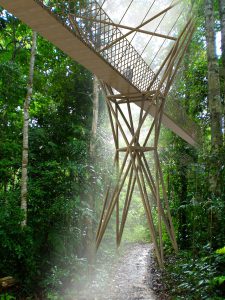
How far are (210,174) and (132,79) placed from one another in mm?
1573

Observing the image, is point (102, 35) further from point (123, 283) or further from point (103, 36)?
point (123, 283)

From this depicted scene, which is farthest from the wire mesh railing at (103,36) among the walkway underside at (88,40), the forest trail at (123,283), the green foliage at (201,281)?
the forest trail at (123,283)

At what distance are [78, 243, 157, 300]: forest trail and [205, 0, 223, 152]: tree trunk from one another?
2.22m

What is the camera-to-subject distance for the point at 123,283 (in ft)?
16.5

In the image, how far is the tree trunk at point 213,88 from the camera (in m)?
3.95

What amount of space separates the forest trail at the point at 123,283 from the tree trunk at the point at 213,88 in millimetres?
2222

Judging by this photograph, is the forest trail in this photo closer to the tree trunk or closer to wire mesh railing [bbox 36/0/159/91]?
the tree trunk

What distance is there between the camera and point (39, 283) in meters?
4.41

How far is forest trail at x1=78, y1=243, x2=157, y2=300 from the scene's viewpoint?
4436 mm

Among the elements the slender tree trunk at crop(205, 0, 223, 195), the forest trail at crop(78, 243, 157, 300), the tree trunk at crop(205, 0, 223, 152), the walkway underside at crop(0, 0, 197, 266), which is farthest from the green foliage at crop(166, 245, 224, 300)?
the tree trunk at crop(205, 0, 223, 152)

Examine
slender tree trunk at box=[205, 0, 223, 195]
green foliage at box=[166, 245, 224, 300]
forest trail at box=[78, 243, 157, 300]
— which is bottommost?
forest trail at box=[78, 243, 157, 300]

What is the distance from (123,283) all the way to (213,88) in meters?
3.17

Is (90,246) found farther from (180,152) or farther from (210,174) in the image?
(180,152)

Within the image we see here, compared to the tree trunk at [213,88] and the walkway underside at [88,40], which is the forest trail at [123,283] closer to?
the tree trunk at [213,88]
